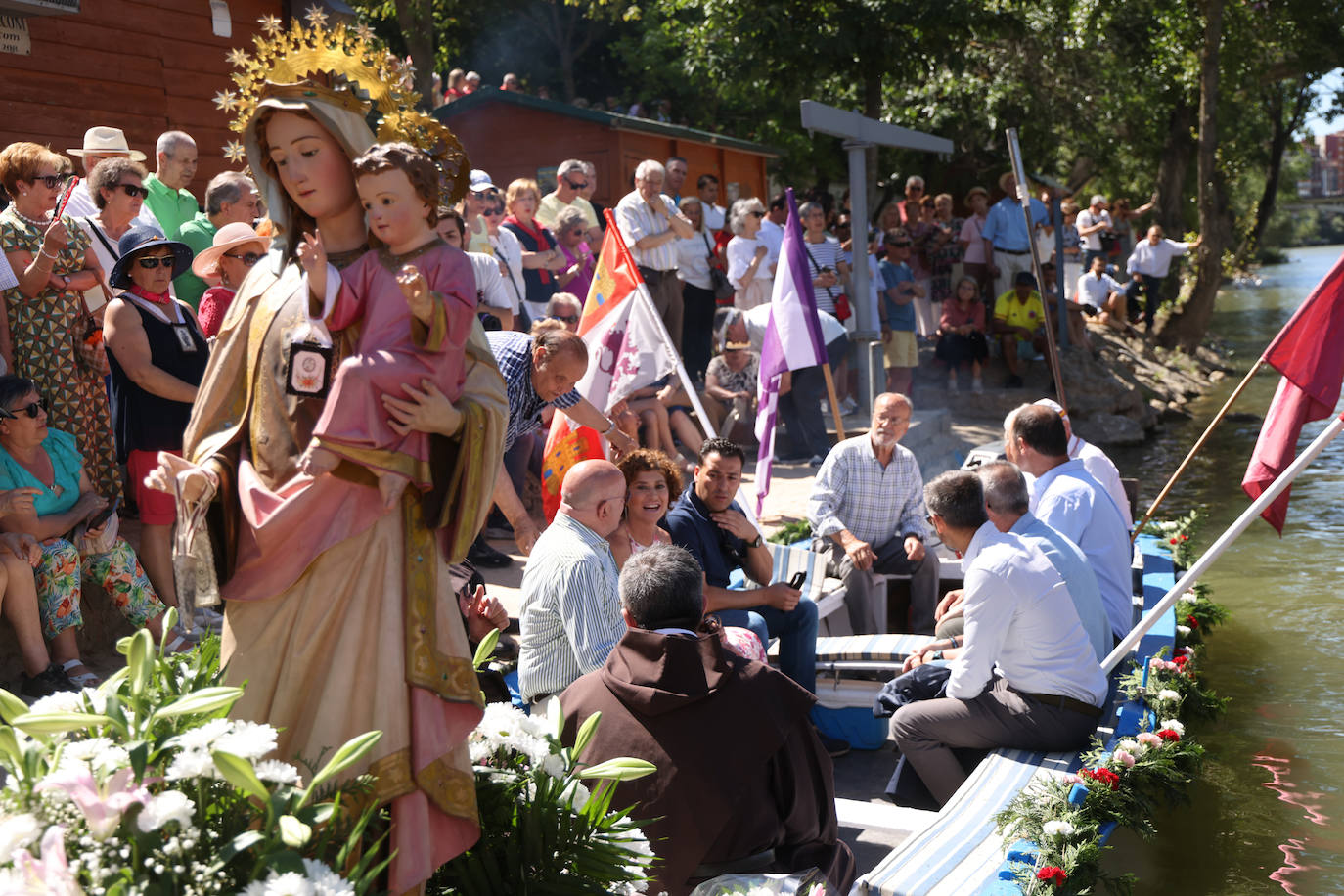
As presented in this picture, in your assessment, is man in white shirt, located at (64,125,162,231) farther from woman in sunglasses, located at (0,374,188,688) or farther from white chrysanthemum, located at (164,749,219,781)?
white chrysanthemum, located at (164,749,219,781)

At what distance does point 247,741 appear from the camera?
241 centimetres

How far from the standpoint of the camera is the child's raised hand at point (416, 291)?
2.77 metres

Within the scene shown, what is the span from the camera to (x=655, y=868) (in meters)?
3.80

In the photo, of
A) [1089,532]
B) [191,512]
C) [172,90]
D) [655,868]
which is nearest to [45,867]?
[191,512]

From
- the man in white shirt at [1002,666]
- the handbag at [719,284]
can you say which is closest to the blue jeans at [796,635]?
the man in white shirt at [1002,666]

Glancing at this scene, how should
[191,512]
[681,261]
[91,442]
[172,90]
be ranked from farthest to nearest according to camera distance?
[681,261] → [172,90] → [91,442] → [191,512]

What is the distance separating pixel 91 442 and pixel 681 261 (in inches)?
253

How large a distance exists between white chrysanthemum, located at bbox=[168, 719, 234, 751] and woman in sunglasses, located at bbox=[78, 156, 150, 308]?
4.57m

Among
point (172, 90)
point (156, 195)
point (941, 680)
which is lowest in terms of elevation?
point (941, 680)

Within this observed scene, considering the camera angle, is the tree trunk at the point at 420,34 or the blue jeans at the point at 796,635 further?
the tree trunk at the point at 420,34

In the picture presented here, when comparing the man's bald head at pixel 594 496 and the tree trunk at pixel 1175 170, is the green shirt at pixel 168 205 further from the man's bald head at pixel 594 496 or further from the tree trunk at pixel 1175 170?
the tree trunk at pixel 1175 170

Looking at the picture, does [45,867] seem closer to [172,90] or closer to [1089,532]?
[1089,532]

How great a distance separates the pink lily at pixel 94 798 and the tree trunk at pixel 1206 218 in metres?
21.9

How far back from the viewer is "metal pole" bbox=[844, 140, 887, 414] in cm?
1154
